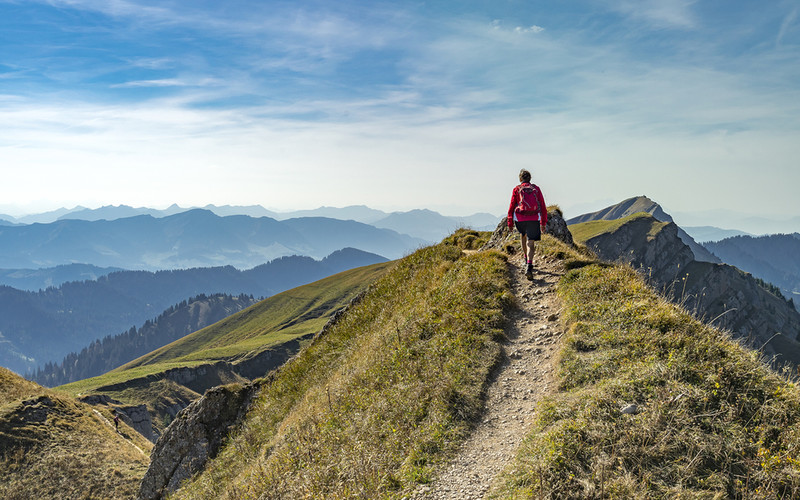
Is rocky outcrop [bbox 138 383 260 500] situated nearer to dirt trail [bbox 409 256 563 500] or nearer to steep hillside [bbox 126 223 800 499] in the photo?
steep hillside [bbox 126 223 800 499]

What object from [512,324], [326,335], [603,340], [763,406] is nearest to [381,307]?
[326,335]

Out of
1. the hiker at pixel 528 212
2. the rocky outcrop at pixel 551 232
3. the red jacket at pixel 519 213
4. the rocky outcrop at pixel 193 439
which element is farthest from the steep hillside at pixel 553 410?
the rocky outcrop at pixel 551 232

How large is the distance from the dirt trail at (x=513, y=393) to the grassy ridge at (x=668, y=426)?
558mm

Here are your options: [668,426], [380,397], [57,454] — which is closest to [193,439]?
[380,397]

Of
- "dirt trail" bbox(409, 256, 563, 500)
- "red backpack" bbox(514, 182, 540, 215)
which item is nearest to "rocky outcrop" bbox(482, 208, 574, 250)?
"red backpack" bbox(514, 182, 540, 215)

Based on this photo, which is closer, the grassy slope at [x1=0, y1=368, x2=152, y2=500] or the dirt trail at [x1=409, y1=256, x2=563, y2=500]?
the dirt trail at [x1=409, y1=256, x2=563, y2=500]

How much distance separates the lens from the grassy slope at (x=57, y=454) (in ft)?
95.0

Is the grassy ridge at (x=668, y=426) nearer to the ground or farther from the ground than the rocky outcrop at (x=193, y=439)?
farther from the ground

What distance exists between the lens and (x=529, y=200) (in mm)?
16453

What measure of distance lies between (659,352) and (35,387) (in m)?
51.4

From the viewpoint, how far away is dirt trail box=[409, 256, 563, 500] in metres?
8.00

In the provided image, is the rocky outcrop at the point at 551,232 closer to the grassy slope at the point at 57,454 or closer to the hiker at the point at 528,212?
the hiker at the point at 528,212

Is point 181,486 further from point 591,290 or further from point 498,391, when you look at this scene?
point 591,290

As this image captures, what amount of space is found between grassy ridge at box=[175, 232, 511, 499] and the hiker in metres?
1.45
